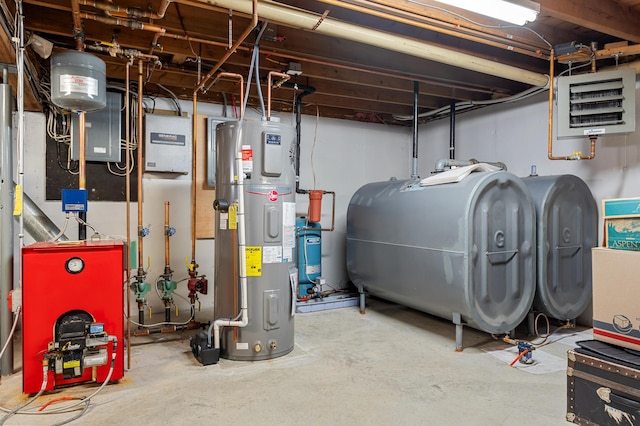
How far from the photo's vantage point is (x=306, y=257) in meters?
4.55

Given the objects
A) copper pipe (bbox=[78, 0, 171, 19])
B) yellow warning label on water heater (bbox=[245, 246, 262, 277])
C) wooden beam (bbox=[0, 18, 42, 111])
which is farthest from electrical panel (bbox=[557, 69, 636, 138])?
wooden beam (bbox=[0, 18, 42, 111])

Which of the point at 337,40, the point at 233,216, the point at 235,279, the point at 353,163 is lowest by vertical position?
the point at 235,279

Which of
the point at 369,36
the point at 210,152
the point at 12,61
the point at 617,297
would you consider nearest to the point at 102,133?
the point at 210,152

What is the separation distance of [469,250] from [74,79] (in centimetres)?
293

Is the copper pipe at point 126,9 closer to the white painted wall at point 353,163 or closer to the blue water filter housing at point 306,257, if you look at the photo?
the white painted wall at point 353,163

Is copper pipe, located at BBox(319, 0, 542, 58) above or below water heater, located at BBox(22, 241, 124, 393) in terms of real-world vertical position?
above

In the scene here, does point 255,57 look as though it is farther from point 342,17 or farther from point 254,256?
point 254,256

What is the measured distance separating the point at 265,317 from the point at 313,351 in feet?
1.70

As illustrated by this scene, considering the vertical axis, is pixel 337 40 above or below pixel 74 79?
above

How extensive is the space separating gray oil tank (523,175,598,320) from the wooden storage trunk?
1501 millimetres

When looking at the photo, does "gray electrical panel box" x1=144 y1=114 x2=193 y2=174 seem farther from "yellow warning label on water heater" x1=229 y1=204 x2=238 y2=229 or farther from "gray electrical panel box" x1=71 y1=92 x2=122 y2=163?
"yellow warning label on water heater" x1=229 y1=204 x2=238 y2=229

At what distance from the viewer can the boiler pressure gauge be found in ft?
7.87

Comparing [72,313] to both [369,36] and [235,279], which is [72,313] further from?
[369,36]

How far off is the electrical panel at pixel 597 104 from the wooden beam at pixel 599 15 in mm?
325
